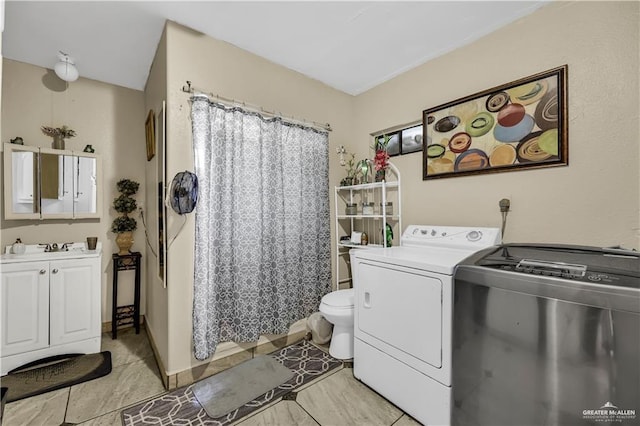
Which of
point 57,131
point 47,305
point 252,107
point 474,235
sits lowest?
point 47,305

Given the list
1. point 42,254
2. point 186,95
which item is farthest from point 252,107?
point 42,254

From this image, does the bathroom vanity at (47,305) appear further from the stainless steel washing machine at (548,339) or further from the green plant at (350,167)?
the stainless steel washing machine at (548,339)

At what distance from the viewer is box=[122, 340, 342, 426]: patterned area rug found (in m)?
1.61

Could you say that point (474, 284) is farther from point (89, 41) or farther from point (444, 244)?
point (89, 41)

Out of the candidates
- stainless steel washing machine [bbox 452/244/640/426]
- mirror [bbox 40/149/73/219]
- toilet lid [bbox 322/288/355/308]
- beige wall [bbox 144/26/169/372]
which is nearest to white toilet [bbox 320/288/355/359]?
toilet lid [bbox 322/288/355/308]

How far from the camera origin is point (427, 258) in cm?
172

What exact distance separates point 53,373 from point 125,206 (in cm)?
146

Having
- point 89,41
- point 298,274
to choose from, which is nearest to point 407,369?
point 298,274

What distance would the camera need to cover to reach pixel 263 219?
2287 millimetres

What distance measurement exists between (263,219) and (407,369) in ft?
4.85

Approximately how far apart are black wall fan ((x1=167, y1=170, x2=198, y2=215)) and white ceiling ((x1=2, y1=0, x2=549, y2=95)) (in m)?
1.14

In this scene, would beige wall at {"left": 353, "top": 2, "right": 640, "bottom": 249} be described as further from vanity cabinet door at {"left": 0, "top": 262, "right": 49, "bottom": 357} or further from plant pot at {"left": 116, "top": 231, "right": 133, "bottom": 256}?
vanity cabinet door at {"left": 0, "top": 262, "right": 49, "bottom": 357}

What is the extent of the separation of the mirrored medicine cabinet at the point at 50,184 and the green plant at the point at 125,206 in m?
0.16

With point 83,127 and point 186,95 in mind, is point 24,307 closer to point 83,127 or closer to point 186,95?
point 83,127
